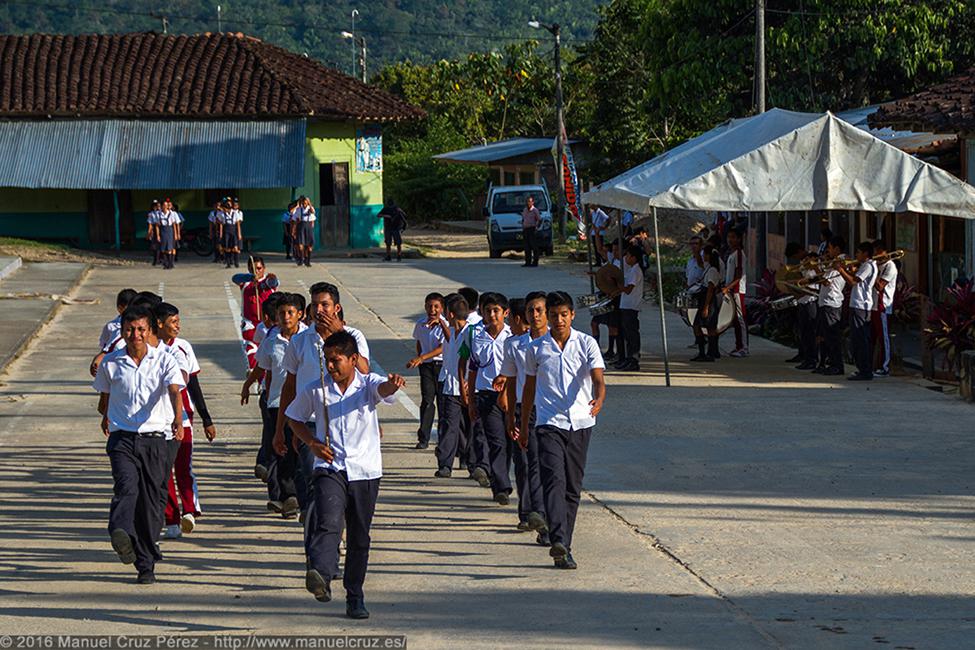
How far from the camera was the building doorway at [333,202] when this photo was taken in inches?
1719

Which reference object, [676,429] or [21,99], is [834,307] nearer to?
[676,429]

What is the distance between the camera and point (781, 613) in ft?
26.3

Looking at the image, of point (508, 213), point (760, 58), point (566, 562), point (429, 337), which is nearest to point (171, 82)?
point (508, 213)

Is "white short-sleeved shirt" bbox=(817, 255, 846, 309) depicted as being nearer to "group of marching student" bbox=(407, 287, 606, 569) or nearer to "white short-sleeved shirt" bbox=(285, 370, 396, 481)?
"group of marching student" bbox=(407, 287, 606, 569)

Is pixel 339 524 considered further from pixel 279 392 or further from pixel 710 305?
pixel 710 305

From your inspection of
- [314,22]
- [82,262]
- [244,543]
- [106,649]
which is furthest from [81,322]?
[314,22]

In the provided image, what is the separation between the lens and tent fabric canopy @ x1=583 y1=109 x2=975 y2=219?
1633cm

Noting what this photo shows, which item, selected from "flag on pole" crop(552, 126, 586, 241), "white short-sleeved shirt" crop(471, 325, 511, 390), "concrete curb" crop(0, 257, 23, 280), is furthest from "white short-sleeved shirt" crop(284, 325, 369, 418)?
"flag on pole" crop(552, 126, 586, 241)

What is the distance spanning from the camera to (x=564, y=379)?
9164mm

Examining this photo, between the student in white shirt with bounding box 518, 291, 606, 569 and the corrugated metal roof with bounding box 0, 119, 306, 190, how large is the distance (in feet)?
106

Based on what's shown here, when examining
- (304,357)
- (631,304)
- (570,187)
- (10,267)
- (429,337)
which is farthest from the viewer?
(570,187)

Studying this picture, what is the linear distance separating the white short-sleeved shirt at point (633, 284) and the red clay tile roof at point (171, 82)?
24.9 m

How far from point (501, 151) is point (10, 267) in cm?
2062

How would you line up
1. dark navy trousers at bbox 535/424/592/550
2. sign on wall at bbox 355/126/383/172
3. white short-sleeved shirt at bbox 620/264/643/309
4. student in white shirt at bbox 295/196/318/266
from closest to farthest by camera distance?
1. dark navy trousers at bbox 535/424/592/550
2. white short-sleeved shirt at bbox 620/264/643/309
3. student in white shirt at bbox 295/196/318/266
4. sign on wall at bbox 355/126/383/172
